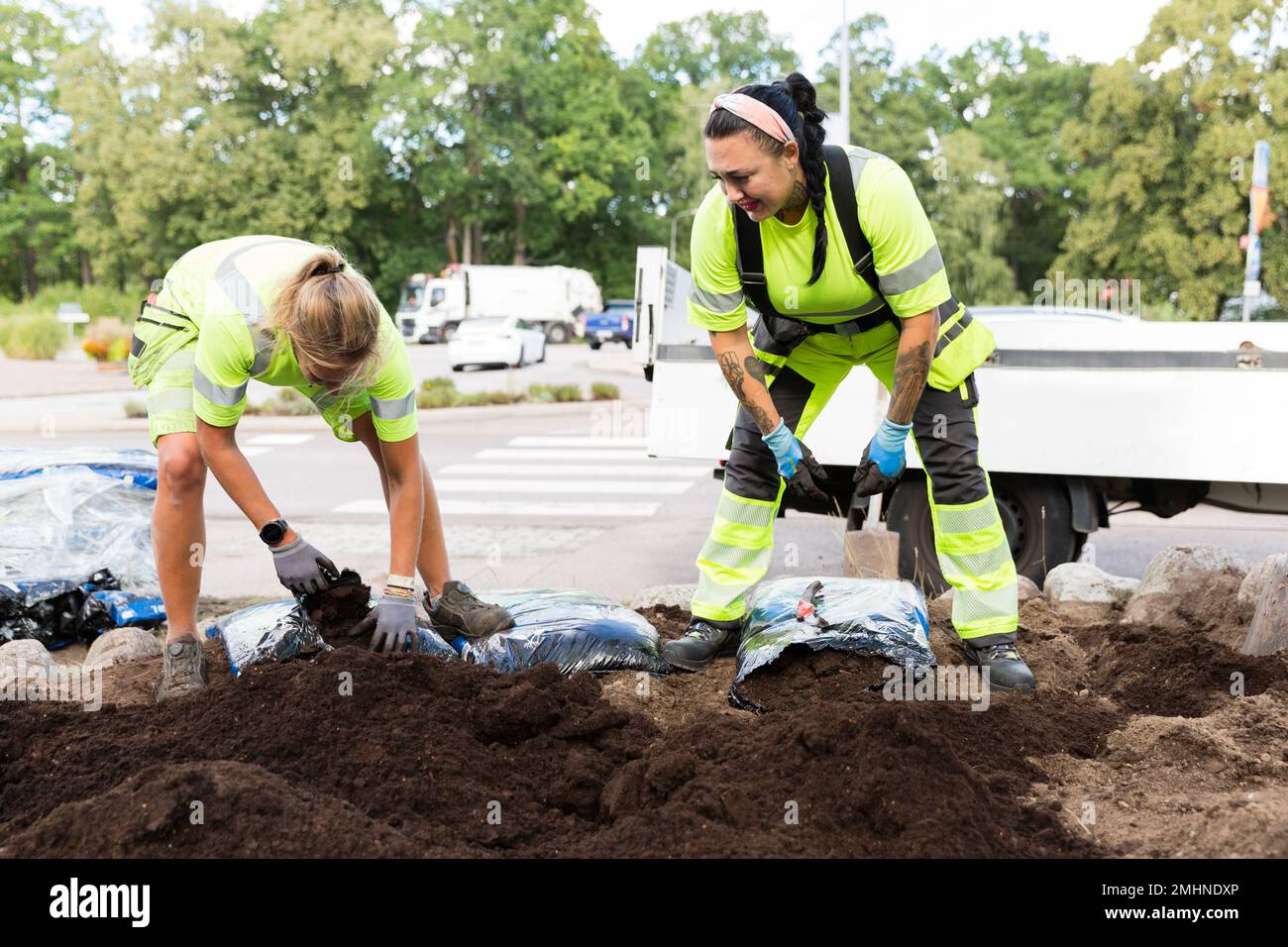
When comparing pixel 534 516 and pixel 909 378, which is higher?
pixel 909 378

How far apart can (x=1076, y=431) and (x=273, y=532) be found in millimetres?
3548

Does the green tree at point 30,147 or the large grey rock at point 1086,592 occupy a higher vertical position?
the green tree at point 30,147

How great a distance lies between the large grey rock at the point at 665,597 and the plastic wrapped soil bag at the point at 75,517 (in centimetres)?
200

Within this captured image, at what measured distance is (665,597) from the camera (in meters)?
5.10

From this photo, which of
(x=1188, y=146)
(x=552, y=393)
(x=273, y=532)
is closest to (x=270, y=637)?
(x=273, y=532)

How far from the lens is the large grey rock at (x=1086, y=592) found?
4.86 m

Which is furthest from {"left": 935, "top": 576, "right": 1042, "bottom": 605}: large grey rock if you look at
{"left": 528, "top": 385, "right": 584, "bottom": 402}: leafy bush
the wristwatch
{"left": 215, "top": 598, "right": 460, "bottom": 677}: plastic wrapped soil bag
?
{"left": 528, "top": 385, "right": 584, "bottom": 402}: leafy bush

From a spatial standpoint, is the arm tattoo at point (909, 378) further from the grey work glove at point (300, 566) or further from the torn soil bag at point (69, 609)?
the torn soil bag at point (69, 609)

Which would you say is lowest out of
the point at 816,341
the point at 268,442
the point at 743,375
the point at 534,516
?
the point at 534,516

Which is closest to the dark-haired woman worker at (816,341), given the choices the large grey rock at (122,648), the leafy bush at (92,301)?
the large grey rock at (122,648)

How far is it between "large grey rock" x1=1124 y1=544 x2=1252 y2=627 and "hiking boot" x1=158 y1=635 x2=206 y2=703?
10.8 feet

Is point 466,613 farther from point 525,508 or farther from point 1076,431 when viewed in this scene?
point 525,508
